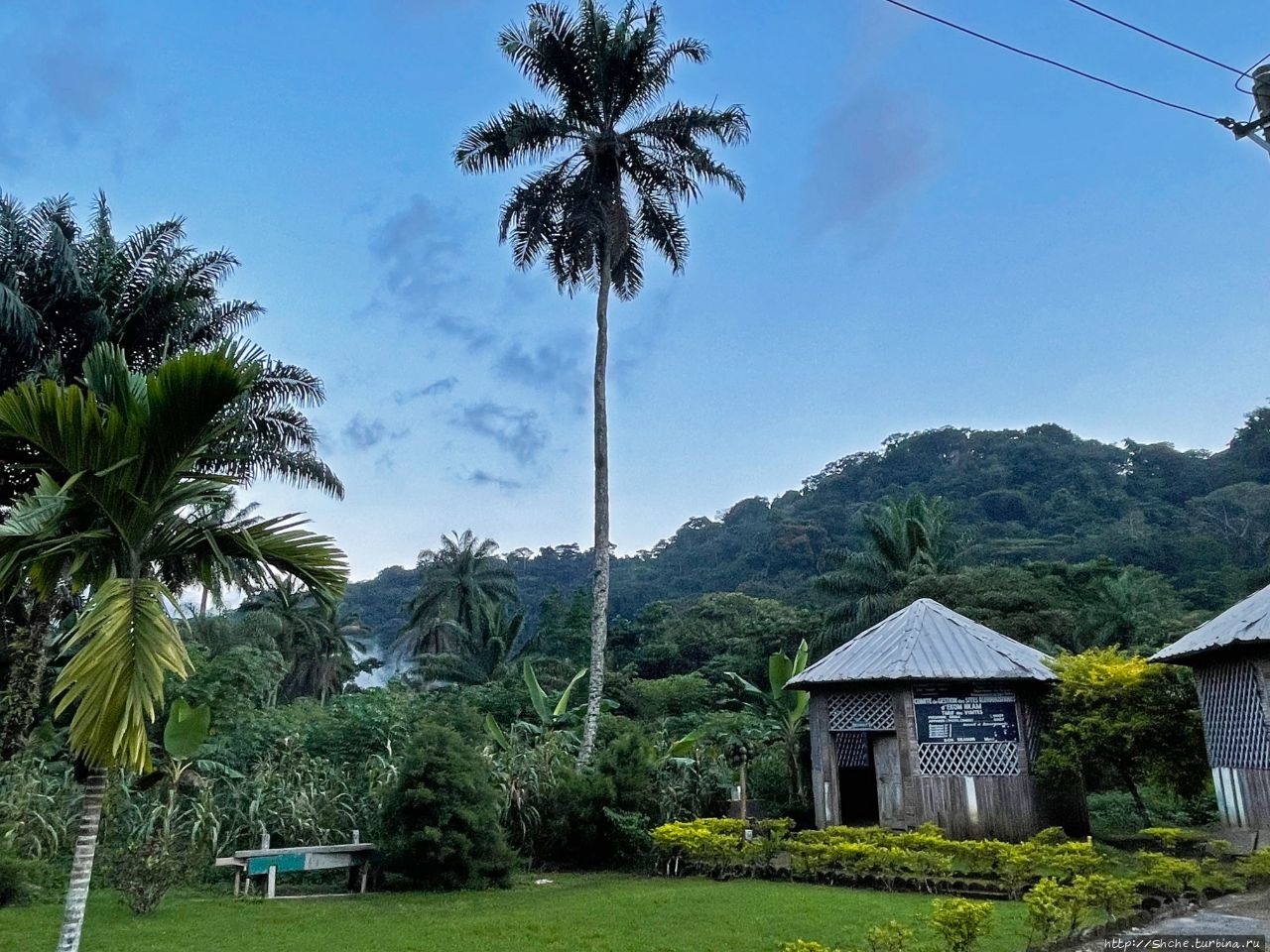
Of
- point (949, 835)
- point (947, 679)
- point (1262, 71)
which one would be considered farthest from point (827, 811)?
point (1262, 71)

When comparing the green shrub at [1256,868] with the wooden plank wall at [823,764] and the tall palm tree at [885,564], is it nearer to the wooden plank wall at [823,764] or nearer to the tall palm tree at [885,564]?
the wooden plank wall at [823,764]

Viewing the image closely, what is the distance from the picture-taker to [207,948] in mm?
Result: 7957

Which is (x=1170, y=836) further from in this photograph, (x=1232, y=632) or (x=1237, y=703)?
(x=1232, y=632)

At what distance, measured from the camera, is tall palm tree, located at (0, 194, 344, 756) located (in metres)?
14.9

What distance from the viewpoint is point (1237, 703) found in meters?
12.2

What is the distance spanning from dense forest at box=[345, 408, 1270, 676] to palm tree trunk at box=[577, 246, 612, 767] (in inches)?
662

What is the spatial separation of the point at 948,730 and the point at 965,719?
332mm

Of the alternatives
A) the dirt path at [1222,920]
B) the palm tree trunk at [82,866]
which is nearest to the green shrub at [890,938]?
the dirt path at [1222,920]

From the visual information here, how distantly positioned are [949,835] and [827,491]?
6359 cm

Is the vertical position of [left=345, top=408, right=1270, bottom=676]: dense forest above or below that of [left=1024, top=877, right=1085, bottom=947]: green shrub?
above

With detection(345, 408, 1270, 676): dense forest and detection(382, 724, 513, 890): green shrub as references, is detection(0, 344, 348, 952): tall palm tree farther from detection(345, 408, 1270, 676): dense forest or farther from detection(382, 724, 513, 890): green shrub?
A: detection(345, 408, 1270, 676): dense forest

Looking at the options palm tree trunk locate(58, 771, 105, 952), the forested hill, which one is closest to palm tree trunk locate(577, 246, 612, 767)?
palm tree trunk locate(58, 771, 105, 952)

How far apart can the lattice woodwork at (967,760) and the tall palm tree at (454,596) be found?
3217 cm

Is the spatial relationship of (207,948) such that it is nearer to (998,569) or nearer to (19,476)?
(19,476)
